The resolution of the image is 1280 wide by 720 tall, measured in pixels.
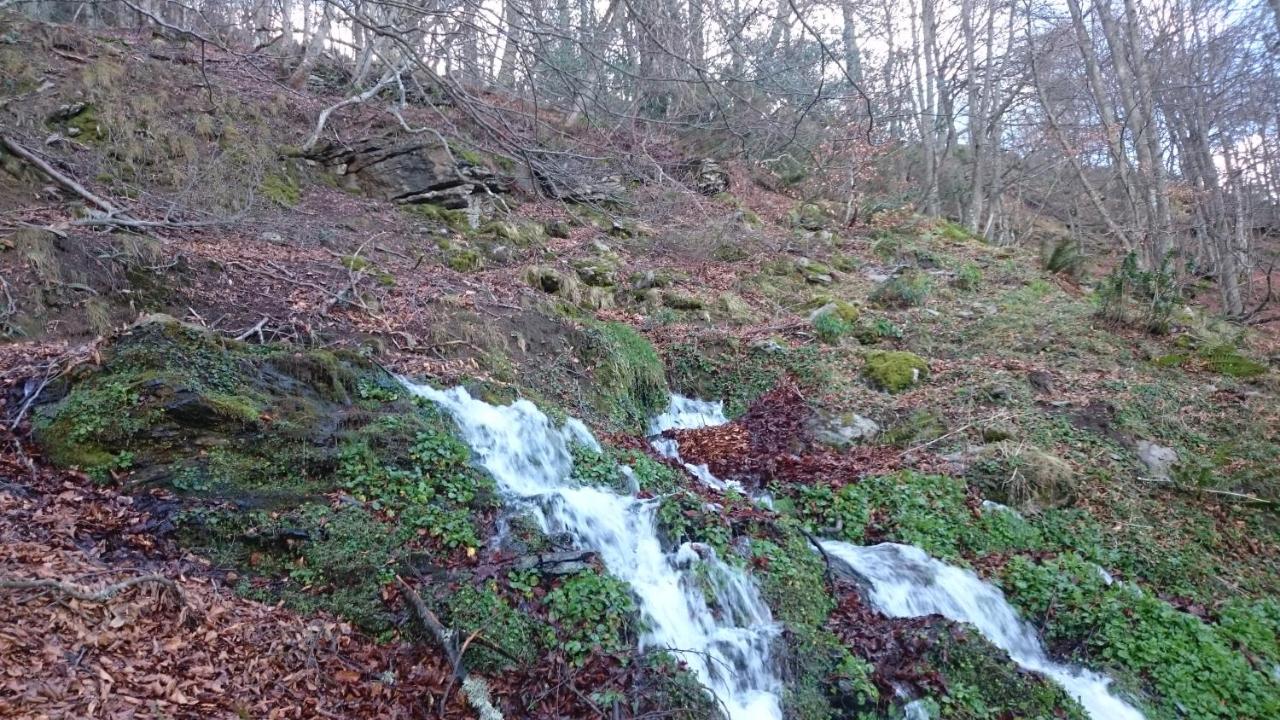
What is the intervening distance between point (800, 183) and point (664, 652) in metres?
17.1

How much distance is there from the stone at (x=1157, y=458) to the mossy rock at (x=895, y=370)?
2537 millimetres

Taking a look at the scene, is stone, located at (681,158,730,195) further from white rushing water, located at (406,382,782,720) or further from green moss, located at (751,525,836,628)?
green moss, located at (751,525,836,628)

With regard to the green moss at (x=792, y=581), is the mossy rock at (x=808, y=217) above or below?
above

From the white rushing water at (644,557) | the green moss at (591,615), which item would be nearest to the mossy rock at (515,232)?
the white rushing water at (644,557)

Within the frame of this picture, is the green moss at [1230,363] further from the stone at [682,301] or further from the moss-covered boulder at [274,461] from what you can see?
the moss-covered boulder at [274,461]

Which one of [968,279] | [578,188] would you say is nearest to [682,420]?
[578,188]

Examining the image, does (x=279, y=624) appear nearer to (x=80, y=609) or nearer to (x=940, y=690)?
(x=80, y=609)

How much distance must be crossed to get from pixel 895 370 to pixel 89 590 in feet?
27.6

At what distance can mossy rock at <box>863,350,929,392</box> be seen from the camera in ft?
29.9

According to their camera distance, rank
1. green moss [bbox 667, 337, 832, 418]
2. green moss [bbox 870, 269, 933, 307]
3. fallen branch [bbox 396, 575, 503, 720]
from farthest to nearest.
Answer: green moss [bbox 870, 269, 933, 307], green moss [bbox 667, 337, 832, 418], fallen branch [bbox 396, 575, 503, 720]

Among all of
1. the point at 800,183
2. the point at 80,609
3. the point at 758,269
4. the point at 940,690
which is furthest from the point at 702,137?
the point at 80,609

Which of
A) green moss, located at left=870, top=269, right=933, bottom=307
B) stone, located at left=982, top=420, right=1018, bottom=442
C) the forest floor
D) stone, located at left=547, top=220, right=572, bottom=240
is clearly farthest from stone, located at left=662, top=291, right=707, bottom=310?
stone, located at left=982, top=420, right=1018, bottom=442

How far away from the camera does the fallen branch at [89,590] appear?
Result: 3.22 meters

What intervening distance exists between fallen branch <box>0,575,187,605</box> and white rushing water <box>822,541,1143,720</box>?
14.9ft
